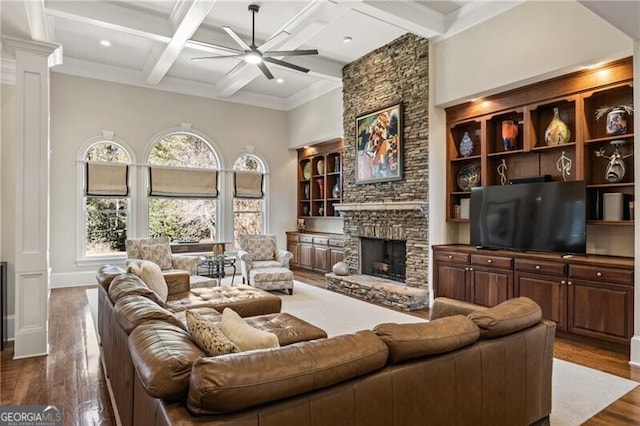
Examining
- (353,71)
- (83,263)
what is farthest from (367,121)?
(83,263)

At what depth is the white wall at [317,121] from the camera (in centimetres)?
816

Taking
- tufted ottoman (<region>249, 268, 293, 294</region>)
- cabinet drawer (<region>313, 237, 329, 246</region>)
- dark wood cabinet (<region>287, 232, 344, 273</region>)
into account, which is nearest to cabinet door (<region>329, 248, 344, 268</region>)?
dark wood cabinet (<region>287, 232, 344, 273</region>)

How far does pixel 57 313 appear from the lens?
5309mm

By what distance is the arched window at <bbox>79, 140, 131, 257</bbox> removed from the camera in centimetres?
740

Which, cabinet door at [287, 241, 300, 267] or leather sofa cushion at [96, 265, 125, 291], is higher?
leather sofa cushion at [96, 265, 125, 291]

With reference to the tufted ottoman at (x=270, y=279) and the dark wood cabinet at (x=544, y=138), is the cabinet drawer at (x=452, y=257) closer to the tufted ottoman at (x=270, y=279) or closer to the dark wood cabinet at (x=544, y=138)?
the dark wood cabinet at (x=544, y=138)

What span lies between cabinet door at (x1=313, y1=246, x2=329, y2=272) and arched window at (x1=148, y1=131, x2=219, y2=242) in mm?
2378

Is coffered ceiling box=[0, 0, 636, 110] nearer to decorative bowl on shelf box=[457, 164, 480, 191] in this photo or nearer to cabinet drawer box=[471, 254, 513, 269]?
decorative bowl on shelf box=[457, 164, 480, 191]

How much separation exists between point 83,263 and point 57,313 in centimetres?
223

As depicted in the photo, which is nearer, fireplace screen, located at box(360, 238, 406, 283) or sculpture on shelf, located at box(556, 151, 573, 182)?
sculpture on shelf, located at box(556, 151, 573, 182)

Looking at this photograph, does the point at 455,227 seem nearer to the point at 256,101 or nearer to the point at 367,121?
the point at 367,121

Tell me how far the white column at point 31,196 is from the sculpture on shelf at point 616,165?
590 cm

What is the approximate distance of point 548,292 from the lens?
4.33m

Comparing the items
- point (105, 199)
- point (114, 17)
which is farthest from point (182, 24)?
point (105, 199)
